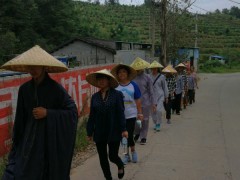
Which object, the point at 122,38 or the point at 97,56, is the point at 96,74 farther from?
the point at 122,38

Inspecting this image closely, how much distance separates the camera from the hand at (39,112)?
3.82 meters

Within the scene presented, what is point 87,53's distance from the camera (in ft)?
102

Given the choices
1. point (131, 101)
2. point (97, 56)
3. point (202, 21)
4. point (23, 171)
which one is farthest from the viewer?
point (202, 21)

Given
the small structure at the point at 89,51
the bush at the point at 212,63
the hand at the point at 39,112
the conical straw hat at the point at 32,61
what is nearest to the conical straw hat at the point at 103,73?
the conical straw hat at the point at 32,61

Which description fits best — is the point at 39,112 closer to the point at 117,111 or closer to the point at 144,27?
the point at 117,111

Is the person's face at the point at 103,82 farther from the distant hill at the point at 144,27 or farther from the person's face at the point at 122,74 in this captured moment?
the distant hill at the point at 144,27

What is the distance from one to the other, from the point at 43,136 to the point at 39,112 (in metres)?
0.23

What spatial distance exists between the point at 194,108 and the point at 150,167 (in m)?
10.1

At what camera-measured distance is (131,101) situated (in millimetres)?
7160

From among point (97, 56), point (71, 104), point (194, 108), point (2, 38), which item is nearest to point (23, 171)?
point (71, 104)

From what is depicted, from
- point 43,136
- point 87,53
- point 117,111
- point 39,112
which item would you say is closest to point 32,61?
point 39,112

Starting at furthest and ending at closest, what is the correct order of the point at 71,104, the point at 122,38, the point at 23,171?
the point at 122,38
the point at 71,104
the point at 23,171

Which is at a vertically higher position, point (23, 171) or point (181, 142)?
point (23, 171)

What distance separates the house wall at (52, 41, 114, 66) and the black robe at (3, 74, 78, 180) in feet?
77.3
